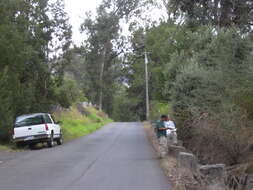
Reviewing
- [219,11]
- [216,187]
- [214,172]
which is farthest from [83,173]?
[219,11]

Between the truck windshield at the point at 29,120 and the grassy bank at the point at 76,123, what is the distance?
732 cm

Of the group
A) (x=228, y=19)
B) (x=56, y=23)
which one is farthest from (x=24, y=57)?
(x=228, y=19)

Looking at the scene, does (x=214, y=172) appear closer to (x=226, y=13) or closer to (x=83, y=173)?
(x=83, y=173)

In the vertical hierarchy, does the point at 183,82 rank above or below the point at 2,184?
above

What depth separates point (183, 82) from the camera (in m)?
22.0

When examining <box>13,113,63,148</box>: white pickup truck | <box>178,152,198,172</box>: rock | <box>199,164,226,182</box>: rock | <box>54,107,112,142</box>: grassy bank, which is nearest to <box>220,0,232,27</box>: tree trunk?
<box>13,113,63,148</box>: white pickup truck

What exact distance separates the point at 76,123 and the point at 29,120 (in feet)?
72.1

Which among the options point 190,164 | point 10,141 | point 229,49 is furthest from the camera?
point 10,141

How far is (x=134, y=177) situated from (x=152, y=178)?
0.50 m

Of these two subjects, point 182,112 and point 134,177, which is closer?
point 134,177

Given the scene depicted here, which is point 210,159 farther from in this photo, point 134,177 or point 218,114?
point 134,177

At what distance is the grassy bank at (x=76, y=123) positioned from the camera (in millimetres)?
35719

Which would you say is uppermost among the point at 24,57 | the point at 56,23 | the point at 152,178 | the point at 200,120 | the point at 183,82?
the point at 56,23

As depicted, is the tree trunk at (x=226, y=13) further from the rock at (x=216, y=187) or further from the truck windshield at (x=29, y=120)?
the rock at (x=216, y=187)
